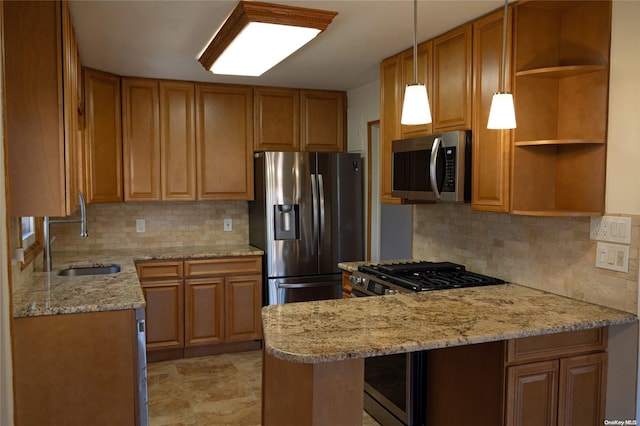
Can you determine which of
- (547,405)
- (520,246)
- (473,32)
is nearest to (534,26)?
(473,32)

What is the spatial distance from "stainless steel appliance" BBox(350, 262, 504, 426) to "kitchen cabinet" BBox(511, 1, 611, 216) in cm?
62

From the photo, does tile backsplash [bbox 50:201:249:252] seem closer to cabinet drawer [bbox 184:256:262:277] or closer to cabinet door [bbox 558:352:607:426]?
cabinet drawer [bbox 184:256:262:277]

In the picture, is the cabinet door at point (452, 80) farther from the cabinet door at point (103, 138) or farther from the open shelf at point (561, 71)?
the cabinet door at point (103, 138)

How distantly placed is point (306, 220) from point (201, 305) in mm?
1131

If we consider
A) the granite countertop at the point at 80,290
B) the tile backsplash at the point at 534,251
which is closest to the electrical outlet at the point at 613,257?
the tile backsplash at the point at 534,251

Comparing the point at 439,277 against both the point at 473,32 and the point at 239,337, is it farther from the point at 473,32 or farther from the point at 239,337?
the point at 239,337

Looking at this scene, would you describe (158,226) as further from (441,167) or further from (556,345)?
(556,345)

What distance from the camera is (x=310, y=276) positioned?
14.7 feet

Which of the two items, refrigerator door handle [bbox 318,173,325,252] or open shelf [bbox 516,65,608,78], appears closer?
open shelf [bbox 516,65,608,78]

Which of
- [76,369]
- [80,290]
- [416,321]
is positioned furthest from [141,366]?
[416,321]

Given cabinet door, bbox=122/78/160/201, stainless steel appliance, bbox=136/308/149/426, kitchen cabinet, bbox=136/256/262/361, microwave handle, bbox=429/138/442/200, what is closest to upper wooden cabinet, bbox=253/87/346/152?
cabinet door, bbox=122/78/160/201

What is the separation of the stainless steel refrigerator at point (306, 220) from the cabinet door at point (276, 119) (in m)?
0.23

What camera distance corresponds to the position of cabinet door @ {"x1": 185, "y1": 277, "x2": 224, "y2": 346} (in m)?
4.29

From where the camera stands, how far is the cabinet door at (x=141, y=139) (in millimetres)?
4258
